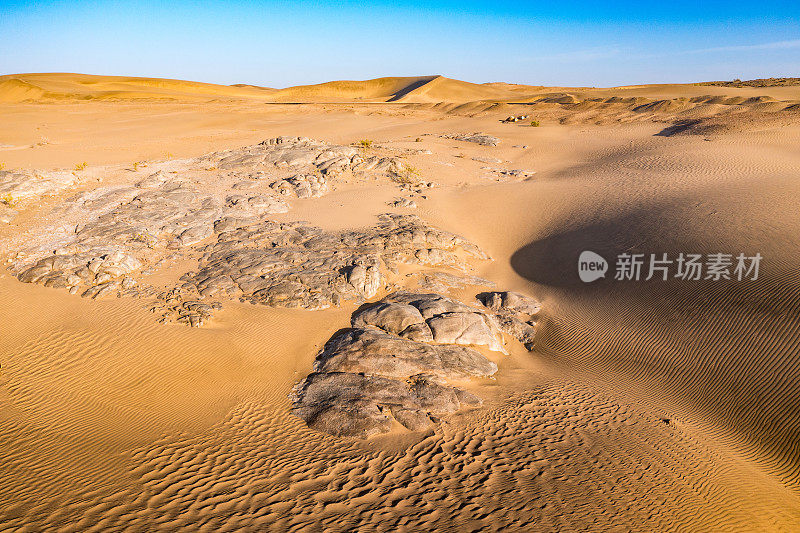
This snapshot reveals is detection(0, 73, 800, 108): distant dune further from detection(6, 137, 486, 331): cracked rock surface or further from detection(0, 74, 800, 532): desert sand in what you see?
detection(6, 137, 486, 331): cracked rock surface

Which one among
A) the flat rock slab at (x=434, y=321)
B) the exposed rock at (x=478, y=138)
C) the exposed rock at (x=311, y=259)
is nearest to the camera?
the flat rock slab at (x=434, y=321)

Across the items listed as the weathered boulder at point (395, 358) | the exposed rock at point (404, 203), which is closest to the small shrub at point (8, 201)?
the exposed rock at point (404, 203)

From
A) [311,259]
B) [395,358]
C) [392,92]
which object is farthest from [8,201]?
[392,92]

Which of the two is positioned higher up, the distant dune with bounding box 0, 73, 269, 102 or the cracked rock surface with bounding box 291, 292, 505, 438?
the distant dune with bounding box 0, 73, 269, 102

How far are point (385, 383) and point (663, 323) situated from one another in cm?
869

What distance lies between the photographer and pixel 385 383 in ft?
32.6

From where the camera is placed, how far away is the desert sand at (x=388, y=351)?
7102 mm

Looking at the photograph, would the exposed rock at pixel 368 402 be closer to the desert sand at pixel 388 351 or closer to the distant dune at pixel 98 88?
the desert sand at pixel 388 351

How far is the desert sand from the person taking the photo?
23.3ft

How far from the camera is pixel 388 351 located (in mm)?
10812

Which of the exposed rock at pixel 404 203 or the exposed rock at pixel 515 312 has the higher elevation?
the exposed rock at pixel 404 203

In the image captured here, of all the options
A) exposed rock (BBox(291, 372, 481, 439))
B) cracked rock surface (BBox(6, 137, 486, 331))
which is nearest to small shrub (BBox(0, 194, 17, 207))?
cracked rock surface (BBox(6, 137, 486, 331))

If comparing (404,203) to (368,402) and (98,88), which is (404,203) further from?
(98,88)

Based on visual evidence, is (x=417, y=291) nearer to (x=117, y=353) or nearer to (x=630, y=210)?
(x=117, y=353)
